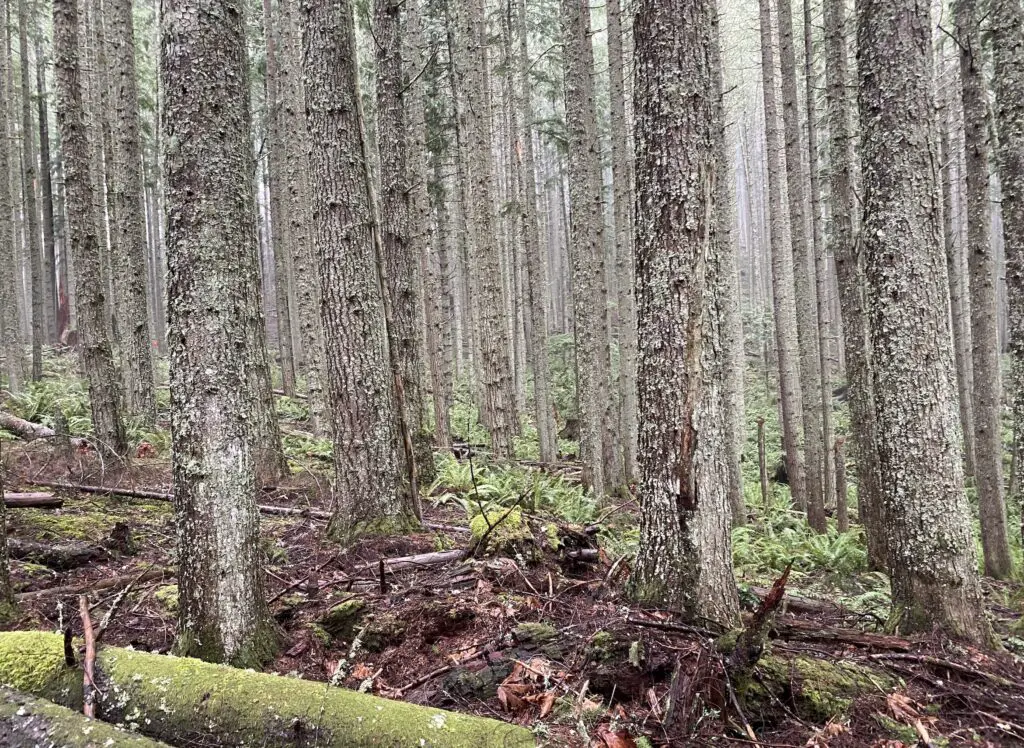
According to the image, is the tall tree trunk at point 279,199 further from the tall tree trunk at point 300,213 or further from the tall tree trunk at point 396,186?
the tall tree trunk at point 396,186

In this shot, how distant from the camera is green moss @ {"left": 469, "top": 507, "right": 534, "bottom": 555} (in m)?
5.05

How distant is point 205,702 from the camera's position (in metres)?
2.47

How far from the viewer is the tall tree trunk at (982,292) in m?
7.44

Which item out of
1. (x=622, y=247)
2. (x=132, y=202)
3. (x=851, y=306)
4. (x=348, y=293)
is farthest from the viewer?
(x=622, y=247)

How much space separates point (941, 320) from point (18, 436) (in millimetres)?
11521

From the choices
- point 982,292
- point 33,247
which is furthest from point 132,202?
point 982,292

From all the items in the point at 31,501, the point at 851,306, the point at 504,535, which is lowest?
the point at 504,535

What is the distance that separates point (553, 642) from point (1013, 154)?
5846mm

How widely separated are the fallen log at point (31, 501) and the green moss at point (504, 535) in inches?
173

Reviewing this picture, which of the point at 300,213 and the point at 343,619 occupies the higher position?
the point at 300,213

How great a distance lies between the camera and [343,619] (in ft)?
13.3

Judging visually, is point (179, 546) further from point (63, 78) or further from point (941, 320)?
point (63, 78)

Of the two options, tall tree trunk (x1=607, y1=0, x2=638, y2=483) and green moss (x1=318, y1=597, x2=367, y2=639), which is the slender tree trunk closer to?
tall tree trunk (x1=607, y1=0, x2=638, y2=483)

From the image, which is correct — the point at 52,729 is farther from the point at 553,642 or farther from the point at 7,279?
the point at 7,279
